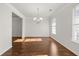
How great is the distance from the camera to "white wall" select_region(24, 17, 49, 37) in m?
12.0

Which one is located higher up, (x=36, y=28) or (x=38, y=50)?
(x=36, y=28)

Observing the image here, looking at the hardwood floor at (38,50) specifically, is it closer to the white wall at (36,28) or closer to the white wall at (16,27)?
the white wall at (36,28)

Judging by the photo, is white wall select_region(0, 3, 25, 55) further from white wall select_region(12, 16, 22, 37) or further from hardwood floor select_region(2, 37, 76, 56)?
white wall select_region(12, 16, 22, 37)

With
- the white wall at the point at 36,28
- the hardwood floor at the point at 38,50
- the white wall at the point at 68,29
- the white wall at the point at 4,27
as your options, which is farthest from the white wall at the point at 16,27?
the white wall at the point at 4,27

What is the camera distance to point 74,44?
446 centimetres

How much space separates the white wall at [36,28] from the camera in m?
12.0

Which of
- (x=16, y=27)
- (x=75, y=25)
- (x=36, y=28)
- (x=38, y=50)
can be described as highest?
(x=75, y=25)

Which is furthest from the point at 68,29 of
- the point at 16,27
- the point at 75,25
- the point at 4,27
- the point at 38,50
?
the point at 16,27

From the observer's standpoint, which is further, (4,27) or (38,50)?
(38,50)

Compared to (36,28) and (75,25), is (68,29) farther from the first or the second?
(36,28)

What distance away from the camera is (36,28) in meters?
12.2

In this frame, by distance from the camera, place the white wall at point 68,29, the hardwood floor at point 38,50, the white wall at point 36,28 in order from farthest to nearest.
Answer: the white wall at point 36,28
the white wall at point 68,29
the hardwood floor at point 38,50

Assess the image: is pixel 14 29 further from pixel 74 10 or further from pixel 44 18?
pixel 74 10

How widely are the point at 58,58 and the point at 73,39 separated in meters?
3.80
